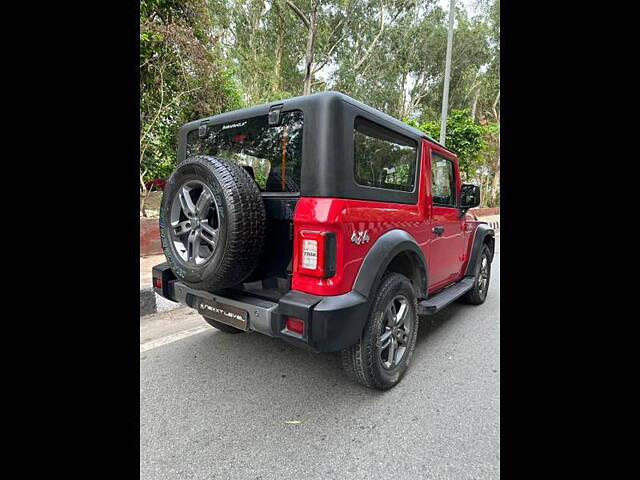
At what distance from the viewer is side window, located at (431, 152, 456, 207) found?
3105mm

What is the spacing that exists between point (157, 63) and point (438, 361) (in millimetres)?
6389

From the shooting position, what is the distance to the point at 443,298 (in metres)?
3.14

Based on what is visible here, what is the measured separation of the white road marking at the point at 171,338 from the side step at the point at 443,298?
6.90 ft

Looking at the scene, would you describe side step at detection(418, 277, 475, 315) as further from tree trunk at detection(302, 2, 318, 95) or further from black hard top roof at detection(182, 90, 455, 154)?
tree trunk at detection(302, 2, 318, 95)

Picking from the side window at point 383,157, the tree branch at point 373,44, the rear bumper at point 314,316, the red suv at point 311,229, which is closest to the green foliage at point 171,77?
the red suv at point 311,229

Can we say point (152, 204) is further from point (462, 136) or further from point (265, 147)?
point (462, 136)

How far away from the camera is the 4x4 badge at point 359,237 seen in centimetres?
203

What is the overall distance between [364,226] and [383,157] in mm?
629

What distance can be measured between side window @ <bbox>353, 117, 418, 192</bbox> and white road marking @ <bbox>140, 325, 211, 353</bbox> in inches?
90.1

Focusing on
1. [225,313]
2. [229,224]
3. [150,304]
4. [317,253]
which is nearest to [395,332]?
[317,253]

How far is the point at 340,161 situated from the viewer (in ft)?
6.41

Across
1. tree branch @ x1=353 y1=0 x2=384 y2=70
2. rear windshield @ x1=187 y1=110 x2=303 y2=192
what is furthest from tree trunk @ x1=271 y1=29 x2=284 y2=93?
rear windshield @ x1=187 y1=110 x2=303 y2=192

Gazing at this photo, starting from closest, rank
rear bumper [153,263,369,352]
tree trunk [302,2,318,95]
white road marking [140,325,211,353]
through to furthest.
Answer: rear bumper [153,263,369,352], white road marking [140,325,211,353], tree trunk [302,2,318,95]
